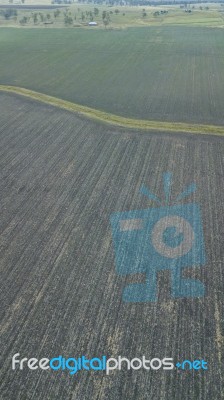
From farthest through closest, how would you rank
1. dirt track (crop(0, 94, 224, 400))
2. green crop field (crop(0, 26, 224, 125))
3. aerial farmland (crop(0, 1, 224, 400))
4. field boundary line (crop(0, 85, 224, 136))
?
green crop field (crop(0, 26, 224, 125)) < field boundary line (crop(0, 85, 224, 136)) < aerial farmland (crop(0, 1, 224, 400)) < dirt track (crop(0, 94, 224, 400))

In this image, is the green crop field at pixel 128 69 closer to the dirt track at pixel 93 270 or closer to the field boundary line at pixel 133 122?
the field boundary line at pixel 133 122

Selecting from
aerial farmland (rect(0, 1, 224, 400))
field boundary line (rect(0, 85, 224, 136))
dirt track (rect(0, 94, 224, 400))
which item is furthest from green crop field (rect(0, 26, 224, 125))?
dirt track (rect(0, 94, 224, 400))

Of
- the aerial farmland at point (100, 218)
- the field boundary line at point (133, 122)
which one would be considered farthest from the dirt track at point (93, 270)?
the field boundary line at point (133, 122)

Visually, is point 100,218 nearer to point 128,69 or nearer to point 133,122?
point 133,122

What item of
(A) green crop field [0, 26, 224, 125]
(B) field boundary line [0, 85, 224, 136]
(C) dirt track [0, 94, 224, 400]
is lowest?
(C) dirt track [0, 94, 224, 400]

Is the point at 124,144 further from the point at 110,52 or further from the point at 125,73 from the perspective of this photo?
the point at 110,52

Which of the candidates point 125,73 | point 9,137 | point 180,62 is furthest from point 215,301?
point 180,62

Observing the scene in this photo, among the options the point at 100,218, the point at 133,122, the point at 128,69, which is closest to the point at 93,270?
the point at 100,218

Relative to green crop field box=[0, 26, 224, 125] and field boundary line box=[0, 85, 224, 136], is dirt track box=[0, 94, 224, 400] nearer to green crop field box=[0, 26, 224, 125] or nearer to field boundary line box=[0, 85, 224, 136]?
field boundary line box=[0, 85, 224, 136]
